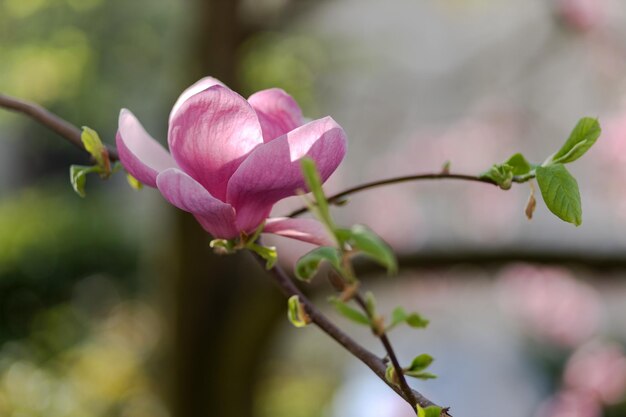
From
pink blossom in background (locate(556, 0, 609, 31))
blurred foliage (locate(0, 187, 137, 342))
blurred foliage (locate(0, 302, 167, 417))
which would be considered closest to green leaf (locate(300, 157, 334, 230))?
blurred foliage (locate(0, 302, 167, 417))

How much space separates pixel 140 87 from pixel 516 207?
7.58ft

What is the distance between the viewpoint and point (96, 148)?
0.51 metres

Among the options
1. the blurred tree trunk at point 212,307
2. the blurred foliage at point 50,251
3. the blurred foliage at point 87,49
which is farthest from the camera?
the blurred foliage at point 50,251

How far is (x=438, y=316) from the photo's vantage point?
20.8 feet

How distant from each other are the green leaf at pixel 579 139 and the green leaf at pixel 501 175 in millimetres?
32

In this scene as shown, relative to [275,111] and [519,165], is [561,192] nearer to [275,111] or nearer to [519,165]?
[519,165]

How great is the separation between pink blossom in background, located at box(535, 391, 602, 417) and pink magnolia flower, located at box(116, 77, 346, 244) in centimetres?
286

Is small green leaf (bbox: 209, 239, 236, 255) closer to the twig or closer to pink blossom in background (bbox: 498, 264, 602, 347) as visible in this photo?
the twig

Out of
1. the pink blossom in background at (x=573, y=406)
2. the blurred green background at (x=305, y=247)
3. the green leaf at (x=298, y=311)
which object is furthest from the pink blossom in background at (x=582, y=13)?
the green leaf at (x=298, y=311)

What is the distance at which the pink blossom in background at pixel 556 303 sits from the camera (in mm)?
4227

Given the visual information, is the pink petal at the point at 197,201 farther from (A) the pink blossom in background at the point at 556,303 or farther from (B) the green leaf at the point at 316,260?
(A) the pink blossom in background at the point at 556,303

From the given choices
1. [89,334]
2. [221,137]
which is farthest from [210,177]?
[89,334]

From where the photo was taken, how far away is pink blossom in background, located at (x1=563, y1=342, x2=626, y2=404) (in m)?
3.26

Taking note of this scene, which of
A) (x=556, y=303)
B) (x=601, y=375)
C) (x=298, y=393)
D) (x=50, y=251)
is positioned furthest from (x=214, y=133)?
(x=50, y=251)
